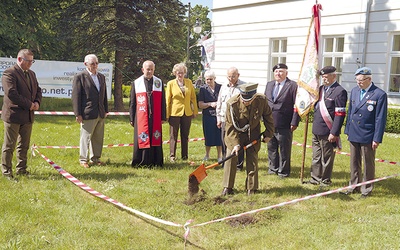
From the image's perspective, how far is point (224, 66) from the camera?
19.5 m

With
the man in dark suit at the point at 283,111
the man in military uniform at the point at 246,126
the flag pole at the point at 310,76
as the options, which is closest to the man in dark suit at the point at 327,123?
the flag pole at the point at 310,76

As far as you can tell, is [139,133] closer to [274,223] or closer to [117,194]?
[117,194]

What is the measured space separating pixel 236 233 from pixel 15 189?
136 inches

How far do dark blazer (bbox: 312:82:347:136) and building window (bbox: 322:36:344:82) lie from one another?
9.30 metres

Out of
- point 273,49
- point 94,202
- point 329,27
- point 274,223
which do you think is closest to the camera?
point 274,223

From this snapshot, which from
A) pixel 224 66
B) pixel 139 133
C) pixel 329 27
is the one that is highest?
pixel 329 27

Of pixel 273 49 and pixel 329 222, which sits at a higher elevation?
pixel 273 49

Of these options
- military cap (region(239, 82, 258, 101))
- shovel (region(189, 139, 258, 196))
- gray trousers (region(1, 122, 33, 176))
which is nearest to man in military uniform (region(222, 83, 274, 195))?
military cap (region(239, 82, 258, 101))

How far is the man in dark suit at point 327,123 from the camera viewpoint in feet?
19.7

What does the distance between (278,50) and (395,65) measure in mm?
5073

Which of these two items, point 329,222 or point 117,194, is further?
point 117,194

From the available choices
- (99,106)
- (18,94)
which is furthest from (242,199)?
(18,94)

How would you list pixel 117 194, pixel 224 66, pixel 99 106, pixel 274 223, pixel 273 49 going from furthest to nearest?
pixel 224 66 < pixel 273 49 < pixel 99 106 < pixel 117 194 < pixel 274 223

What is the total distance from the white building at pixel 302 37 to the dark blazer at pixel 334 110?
8.59 metres
